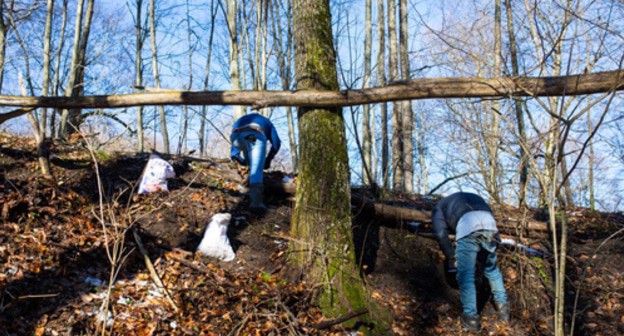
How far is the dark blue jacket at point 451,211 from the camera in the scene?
513cm

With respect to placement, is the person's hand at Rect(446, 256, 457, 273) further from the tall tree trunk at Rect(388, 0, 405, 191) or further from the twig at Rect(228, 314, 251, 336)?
the tall tree trunk at Rect(388, 0, 405, 191)

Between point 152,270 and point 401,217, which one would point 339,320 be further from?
point 401,217

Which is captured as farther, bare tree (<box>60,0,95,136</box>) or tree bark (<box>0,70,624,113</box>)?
bare tree (<box>60,0,95,136</box>)

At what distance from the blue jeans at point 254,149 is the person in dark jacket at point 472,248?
2.59m

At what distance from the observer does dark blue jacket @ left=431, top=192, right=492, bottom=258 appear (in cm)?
513

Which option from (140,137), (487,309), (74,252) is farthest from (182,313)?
(140,137)

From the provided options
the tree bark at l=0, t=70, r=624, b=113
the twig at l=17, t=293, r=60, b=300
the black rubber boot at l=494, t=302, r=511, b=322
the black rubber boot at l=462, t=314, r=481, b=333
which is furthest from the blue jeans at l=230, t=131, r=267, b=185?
the black rubber boot at l=494, t=302, r=511, b=322

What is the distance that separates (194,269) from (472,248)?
3.05 meters

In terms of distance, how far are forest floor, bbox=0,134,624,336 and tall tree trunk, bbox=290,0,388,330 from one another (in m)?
0.27

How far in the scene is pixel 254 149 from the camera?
6316mm

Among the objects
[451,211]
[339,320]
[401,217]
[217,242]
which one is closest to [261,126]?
[217,242]

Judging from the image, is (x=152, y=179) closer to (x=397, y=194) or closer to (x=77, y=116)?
(x=77, y=116)

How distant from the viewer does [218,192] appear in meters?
6.61

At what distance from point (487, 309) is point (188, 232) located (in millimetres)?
3733
